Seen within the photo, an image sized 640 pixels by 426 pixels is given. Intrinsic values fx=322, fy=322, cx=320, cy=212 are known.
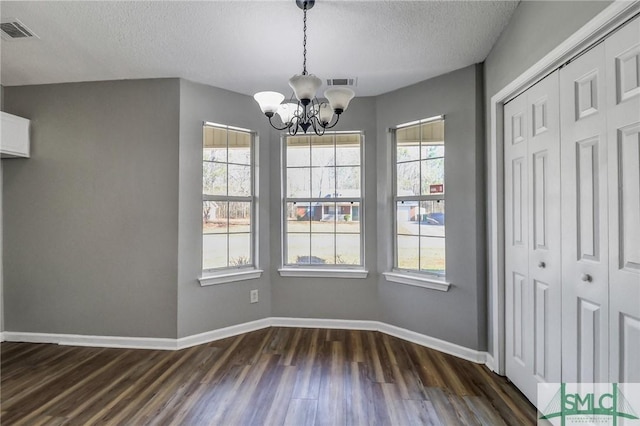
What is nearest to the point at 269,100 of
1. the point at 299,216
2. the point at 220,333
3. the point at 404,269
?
the point at 299,216

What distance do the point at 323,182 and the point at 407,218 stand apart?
101 centimetres

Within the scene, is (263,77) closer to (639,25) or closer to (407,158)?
(407,158)

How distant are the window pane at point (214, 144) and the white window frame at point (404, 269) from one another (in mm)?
1824

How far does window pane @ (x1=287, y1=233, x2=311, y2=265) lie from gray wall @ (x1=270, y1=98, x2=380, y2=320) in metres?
0.13

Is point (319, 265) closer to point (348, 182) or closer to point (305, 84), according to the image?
point (348, 182)

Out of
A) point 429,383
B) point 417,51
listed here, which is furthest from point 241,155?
point 429,383

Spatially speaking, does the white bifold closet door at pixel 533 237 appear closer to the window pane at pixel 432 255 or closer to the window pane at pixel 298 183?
the window pane at pixel 432 255

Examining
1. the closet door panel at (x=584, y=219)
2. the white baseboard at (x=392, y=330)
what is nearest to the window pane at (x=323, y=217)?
the white baseboard at (x=392, y=330)

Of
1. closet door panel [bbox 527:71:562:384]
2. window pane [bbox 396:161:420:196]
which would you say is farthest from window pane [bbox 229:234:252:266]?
closet door panel [bbox 527:71:562:384]

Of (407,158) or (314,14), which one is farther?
(407,158)

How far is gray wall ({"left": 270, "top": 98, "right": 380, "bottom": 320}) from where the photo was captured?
3.57 m

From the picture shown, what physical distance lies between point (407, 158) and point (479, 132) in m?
0.77

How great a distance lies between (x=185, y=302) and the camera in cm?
314

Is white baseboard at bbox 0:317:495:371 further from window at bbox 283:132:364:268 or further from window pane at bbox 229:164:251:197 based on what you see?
window pane at bbox 229:164:251:197
